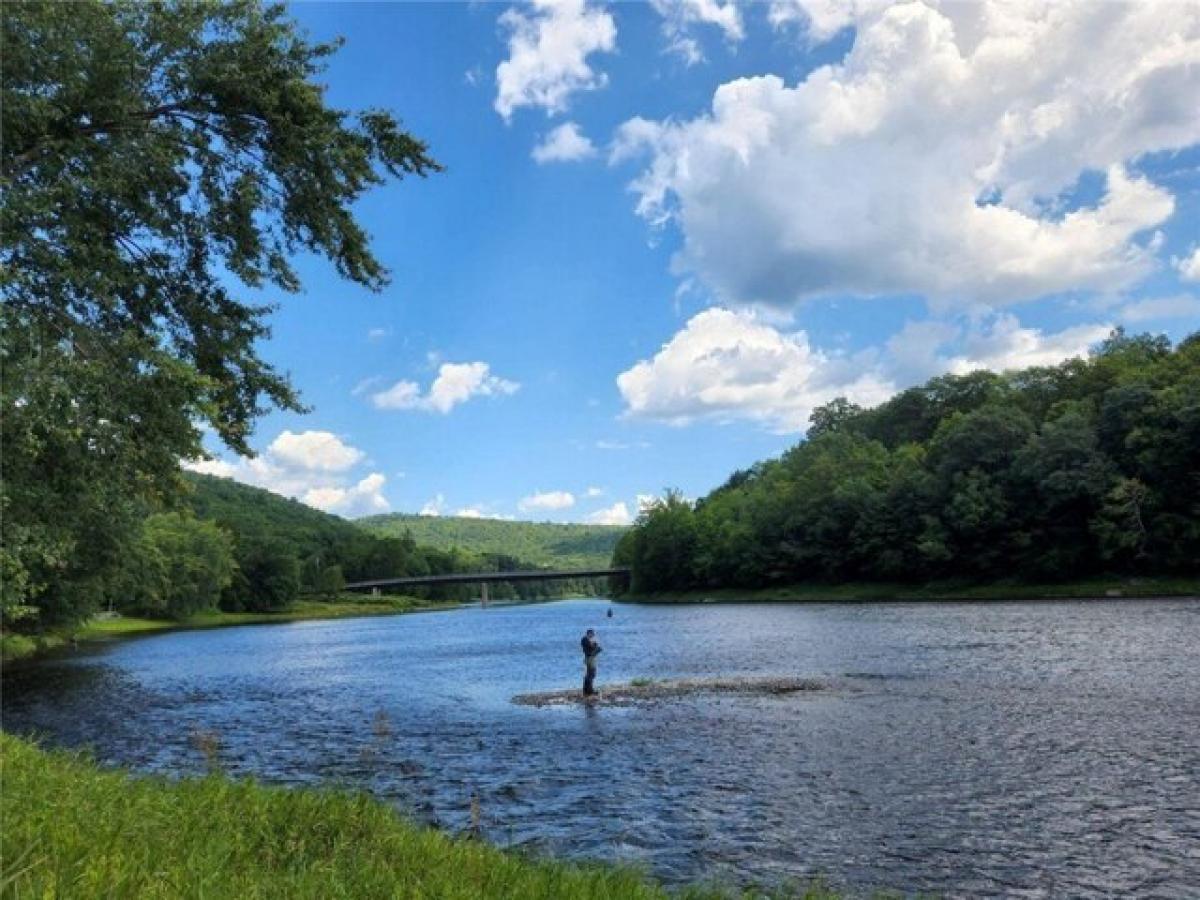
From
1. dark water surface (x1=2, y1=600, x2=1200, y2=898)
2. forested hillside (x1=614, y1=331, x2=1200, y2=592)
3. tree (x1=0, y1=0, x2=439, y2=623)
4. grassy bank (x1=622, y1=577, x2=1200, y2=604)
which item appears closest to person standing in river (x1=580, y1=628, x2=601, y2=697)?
dark water surface (x1=2, y1=600, x2=1200, y2=898)

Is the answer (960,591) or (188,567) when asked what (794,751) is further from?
(188,567)

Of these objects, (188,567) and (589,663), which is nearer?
(589,663)

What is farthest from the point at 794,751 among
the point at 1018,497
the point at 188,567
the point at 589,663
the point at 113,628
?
the point at 188,567

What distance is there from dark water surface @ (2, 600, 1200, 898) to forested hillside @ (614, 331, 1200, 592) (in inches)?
1940

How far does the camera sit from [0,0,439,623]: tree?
14.3m

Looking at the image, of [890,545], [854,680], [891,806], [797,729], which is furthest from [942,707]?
[890,545]

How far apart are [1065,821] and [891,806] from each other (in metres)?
3.20

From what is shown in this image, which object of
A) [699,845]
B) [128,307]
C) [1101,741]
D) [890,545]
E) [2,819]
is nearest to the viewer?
[2,819]

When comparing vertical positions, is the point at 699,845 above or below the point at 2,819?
below

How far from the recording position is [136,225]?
58.0 feet

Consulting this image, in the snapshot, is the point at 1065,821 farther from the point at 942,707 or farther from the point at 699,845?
the point at 942,707

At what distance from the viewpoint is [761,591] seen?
Answer: 149500 millimetres

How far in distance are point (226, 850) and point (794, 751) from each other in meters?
18.5

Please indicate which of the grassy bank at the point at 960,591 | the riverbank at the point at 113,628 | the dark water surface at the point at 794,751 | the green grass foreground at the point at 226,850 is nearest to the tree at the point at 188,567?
the riverbank at the point at 113,628
